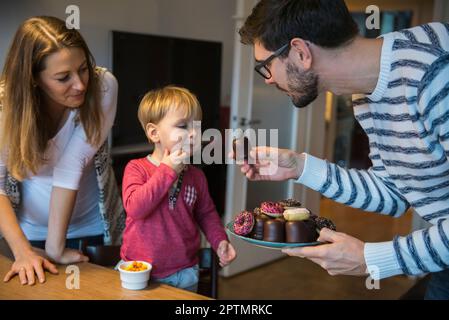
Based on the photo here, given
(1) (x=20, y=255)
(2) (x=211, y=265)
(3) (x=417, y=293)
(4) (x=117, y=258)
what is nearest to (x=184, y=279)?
(2) (x=211, y=265)

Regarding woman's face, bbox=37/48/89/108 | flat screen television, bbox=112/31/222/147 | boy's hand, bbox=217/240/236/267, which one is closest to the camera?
woman's face, bbox=37/48/89/108

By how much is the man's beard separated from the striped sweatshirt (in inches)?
5.5

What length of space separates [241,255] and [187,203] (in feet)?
6.70

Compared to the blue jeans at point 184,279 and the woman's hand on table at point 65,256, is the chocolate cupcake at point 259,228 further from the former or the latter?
the woman's hand on table at point 65,256

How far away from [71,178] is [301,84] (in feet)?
2.38

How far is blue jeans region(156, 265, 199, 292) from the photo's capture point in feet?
4.76

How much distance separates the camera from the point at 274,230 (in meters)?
1.31

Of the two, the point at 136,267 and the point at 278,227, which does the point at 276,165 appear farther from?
the point at 136,267

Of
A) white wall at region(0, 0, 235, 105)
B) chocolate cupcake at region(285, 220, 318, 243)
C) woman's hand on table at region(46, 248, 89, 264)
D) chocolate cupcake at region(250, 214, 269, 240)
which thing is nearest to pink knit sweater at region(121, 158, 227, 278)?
woman's hand on table at region(46, 248, 89, 264)

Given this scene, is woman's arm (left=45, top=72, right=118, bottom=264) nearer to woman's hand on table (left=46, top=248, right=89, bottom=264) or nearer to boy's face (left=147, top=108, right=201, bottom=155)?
woman's hand on table (left=46, top=248, right=89, bottom=264)

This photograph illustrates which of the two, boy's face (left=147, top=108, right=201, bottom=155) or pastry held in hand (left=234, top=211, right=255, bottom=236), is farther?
boy's face (left=147, top=108, right=201, bottom=155)

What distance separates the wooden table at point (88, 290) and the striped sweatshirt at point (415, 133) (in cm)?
50

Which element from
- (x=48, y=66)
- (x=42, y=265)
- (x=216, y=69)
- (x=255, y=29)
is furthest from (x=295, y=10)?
(x=216, y=69)
